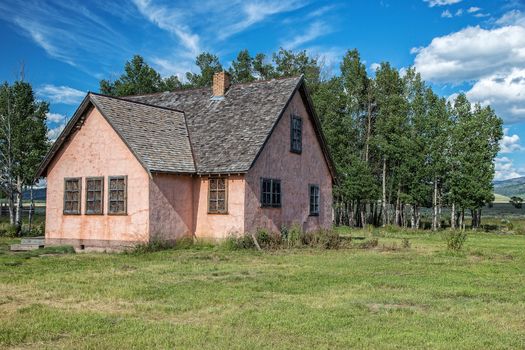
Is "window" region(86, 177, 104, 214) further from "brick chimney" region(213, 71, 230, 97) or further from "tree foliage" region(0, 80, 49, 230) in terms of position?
"tree foliage" region(0, 80, 49, 230)

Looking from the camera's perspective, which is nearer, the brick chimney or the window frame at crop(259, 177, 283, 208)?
the window frame at crop(259, 177, 283, 208)

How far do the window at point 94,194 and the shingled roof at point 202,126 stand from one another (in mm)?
2395

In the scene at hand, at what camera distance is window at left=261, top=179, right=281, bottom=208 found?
25.1m

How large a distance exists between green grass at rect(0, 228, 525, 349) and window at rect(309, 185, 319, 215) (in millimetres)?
10150

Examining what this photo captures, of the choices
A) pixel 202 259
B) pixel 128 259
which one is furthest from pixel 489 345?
pixel 128 259

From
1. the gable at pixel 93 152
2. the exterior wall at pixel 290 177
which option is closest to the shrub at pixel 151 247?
the gable at pixel 93 152

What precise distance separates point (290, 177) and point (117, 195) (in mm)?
8230

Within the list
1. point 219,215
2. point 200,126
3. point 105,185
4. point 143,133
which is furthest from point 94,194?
point 200,126

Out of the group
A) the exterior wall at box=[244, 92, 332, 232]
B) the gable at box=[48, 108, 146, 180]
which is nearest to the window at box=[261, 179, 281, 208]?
the exterior wall at box=[244, 92, 332, 232]

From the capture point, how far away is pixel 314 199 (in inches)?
1147

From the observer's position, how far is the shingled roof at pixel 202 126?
23.6 metres

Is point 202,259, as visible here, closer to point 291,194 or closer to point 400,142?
point 291,194

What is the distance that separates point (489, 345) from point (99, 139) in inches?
761

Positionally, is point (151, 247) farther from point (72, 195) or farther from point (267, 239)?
point (72, 195)
